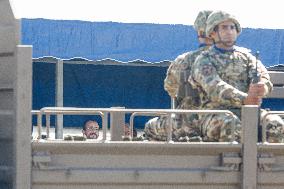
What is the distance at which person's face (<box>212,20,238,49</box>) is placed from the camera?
520cm

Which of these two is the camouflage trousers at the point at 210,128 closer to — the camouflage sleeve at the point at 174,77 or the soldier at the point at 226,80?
the soldier at the point at 226,80

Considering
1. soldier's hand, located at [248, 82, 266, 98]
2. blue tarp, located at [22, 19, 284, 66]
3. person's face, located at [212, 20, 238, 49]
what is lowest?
soldier's hand, located at [248, 82, 266, 98]

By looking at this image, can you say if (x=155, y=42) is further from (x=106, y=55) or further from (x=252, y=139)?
(x=252, y=139)

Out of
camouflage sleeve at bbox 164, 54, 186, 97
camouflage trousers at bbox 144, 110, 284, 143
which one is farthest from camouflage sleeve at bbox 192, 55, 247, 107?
camouflage sleeve at bbox 164, 54, 186, 97

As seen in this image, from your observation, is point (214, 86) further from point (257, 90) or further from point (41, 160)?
point (41, 160)

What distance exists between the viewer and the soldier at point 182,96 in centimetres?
512

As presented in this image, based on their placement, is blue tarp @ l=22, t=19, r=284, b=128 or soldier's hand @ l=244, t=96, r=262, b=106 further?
blue tarp @ l=22, t=19, r=284, b=128

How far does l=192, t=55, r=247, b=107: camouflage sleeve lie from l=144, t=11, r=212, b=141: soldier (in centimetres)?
Result: 20

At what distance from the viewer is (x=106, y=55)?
1258cm

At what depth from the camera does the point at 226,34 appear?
5.20 metres

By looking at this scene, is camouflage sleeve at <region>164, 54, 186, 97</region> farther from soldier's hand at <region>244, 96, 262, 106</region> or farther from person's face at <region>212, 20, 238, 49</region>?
soldier's hand at <region>244, 96, 262, 106</region>

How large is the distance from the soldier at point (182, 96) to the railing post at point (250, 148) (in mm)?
330

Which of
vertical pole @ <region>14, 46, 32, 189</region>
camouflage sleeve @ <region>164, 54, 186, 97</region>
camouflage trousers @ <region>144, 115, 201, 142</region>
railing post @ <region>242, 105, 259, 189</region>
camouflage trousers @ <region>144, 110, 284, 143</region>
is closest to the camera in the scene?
vertical pole @ <region>14, 46, 32, 189</region>

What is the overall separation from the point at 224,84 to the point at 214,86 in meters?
0.06
